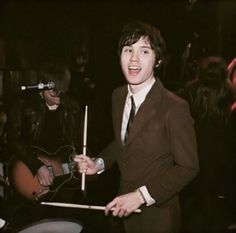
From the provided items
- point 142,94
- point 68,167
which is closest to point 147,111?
point 142,94

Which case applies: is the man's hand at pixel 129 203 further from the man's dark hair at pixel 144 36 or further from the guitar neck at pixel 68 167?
the man's dark hair at pixel 144 36

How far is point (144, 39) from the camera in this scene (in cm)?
117

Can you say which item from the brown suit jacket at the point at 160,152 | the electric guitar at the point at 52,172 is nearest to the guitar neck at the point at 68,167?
the electric guitar at the point at 52,172

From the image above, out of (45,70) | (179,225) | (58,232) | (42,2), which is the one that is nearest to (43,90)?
(45,70)

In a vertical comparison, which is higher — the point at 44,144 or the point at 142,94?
the point at 142,94

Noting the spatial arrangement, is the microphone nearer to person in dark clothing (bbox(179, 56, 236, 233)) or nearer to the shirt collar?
the shirt collar

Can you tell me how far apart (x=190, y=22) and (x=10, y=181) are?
90 cm

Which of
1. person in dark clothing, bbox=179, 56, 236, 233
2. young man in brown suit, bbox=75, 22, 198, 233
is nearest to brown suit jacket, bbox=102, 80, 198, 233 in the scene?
young man in brown suit, bbox=75, 22, 198, 233

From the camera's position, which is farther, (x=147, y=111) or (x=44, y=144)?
(x=44, y=144)

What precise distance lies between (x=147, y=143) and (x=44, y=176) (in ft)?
1.38

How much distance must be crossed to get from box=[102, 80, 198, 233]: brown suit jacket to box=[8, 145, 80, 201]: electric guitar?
0.18 m

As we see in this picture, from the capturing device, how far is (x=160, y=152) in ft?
3.76

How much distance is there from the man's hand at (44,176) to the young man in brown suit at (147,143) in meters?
0.14

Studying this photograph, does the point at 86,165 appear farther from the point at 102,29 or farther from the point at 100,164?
the point at 102,29
